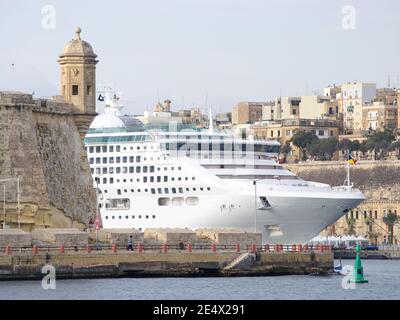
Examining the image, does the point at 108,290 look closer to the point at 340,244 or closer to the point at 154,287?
the point at 154,287

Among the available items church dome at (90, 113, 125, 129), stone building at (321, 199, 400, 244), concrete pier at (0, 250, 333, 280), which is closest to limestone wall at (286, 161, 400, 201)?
stone building at (321, 199, 400, 244)

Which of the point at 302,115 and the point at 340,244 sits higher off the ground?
the point at 302,115

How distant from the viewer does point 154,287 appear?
2331 inches

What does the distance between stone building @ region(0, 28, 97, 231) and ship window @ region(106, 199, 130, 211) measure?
30776 mm

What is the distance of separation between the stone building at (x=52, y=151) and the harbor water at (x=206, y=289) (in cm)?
448

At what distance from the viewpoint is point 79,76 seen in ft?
220

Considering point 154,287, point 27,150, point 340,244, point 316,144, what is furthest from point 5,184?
point 316,144

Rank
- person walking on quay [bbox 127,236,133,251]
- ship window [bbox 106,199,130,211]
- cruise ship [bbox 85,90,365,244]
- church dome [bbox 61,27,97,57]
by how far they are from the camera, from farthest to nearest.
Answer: ship window [bbox 106,199,130,211]
cruise ship [bbox 85,90,365,244]
church dome [bbox 61,27,97,57]
person walking on quay [bbox 127,236,133,251]

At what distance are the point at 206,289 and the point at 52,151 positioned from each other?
10203 millimetres

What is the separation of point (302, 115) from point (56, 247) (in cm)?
11588

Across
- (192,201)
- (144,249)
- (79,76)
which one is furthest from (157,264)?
(192,201)

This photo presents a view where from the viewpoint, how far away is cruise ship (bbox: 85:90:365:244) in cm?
9488

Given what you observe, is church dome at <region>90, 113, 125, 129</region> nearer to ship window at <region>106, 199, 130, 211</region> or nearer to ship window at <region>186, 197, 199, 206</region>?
ship window at <region>106, 199, 130, 211</region>

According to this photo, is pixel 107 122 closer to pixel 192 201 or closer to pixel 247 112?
pixel 192 201
